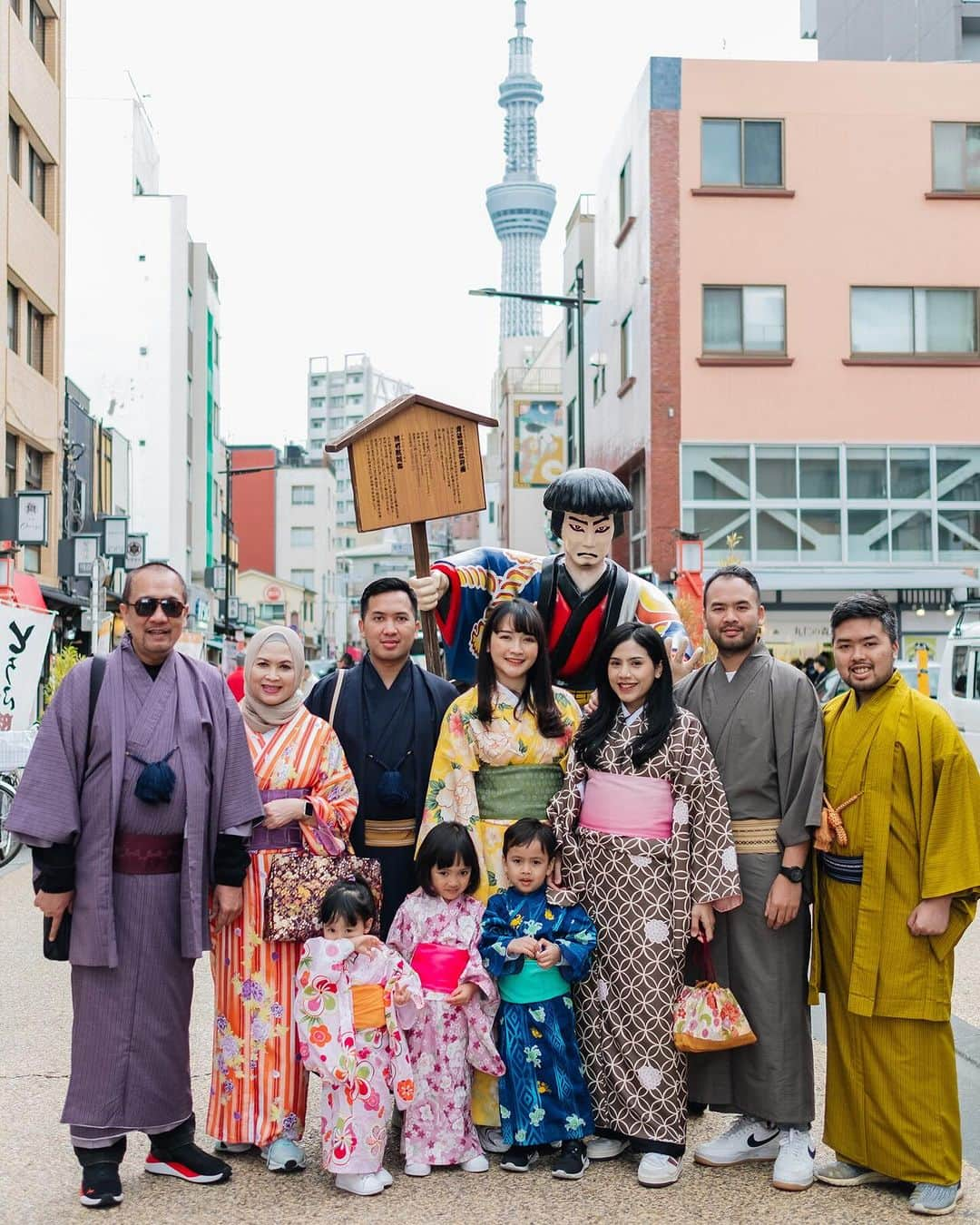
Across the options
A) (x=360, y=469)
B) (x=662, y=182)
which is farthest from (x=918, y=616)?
(x=360, y=469)

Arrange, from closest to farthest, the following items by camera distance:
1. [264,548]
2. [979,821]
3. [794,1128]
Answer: [979,821] → [794,1128] → [264,548]

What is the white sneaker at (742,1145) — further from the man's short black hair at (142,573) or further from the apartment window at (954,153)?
the apartment window at (954,153)

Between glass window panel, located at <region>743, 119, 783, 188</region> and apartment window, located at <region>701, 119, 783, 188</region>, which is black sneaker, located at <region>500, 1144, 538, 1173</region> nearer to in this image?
apartment window, located at <region>701, 119, 783, 188</region>

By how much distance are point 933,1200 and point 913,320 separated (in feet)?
70.4

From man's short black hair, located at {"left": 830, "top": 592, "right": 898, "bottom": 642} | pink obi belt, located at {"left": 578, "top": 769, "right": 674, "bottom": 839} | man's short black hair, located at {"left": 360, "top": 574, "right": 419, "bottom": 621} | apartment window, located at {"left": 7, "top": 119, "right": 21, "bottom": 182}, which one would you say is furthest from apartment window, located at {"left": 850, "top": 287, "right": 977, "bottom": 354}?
pink obi belt, located at {"left": 578, "top": 769, "right": 674, "bottom": 839}

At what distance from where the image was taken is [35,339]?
21.6 m

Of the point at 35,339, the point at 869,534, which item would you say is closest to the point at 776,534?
the point at 869,534

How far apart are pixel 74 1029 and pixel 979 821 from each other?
9.45 feet

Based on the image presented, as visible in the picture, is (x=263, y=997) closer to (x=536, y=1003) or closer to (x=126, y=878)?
(x=126, y=878)

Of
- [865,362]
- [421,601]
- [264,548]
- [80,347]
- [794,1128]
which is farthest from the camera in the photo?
[264,548]

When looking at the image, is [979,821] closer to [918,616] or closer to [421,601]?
[421,601]

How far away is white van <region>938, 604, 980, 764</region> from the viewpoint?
1283cm

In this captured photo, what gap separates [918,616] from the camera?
2361 centimetres

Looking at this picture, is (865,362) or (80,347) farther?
(80,347)
